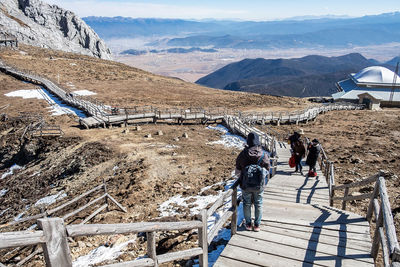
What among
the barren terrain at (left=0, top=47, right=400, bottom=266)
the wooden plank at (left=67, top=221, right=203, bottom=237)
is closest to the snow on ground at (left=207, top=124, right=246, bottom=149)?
the barren terrain at (left=0, top=47, right=400, bottom=266)

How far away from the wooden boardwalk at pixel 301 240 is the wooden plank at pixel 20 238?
320cm

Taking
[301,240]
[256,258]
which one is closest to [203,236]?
[256,258]

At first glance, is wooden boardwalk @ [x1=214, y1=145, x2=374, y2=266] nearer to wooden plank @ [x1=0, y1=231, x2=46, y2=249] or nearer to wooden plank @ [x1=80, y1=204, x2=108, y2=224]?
wooden plank @ [x1=0, y1=231, x2=46, y2=249]

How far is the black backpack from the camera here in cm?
564

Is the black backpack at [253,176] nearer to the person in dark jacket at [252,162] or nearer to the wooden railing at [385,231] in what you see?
the person in dark jacket at [252,162]

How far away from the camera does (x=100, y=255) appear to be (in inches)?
304

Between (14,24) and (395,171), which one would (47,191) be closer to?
(395,171)

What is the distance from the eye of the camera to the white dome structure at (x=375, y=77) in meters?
65.1

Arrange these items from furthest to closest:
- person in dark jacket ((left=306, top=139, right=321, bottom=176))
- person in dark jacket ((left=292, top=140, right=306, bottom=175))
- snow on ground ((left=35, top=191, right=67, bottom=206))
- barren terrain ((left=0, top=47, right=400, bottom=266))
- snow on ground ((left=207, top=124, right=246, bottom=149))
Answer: snow on ground ((left=207, top=124, right=246, bottom=149)) → snow on ground ((left=35, top=191, right=67, bottom=206)) → person in dark jacket ((left=292, top=140, right=306, bottom=175)) → person in dark jacket ((left=306, top=139, right=321, bottom=176)) → barren terrain ((left=0, top=47, right=400, bottom=266))

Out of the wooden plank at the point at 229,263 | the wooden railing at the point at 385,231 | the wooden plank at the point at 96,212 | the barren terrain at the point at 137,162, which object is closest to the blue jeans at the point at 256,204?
the wooden plank at the point at 229,263

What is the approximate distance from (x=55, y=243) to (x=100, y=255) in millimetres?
5476

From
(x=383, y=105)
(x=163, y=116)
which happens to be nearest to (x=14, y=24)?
(x=163, y=116)

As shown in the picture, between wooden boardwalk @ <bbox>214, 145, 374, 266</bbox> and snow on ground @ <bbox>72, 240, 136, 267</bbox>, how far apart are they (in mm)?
3608

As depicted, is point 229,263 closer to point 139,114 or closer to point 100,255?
point 100,255
